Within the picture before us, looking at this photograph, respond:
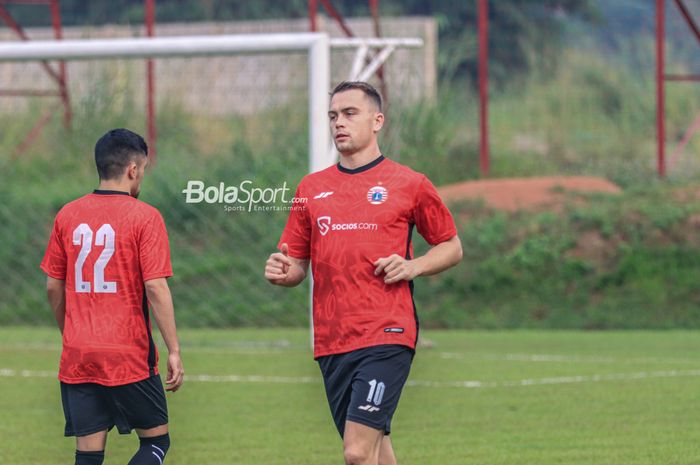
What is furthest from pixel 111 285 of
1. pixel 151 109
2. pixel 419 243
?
pixel 151 109

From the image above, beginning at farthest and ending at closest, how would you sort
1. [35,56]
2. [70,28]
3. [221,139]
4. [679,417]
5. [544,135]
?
[70,28], [544,135], [221,139], [35,56], [679,417]

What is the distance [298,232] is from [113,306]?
0.86 meters

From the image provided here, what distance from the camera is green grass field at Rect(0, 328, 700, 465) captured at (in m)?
8.43

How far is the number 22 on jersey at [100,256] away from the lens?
6047 millimetres

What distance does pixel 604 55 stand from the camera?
33000 millimetres

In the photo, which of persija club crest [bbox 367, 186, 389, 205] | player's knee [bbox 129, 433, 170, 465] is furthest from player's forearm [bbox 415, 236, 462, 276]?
player's knee [bbox 129, 433, 170, 465]

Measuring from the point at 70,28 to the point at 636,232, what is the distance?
42.1ft

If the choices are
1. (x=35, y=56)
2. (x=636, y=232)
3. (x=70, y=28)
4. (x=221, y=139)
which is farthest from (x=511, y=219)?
(x=70, y=28)

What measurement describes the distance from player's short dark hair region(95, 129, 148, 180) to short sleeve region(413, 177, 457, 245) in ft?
4.05

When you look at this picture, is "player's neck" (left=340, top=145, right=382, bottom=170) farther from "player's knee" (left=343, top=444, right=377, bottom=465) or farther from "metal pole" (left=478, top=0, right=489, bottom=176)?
"metal pole" (left=478, top=0, right=489, bottom=176)

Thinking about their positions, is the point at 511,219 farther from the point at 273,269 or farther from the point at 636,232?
the point at 273,269

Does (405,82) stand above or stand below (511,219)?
above

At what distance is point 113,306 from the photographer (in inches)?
239

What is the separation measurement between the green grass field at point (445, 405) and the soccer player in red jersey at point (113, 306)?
2.10 m
